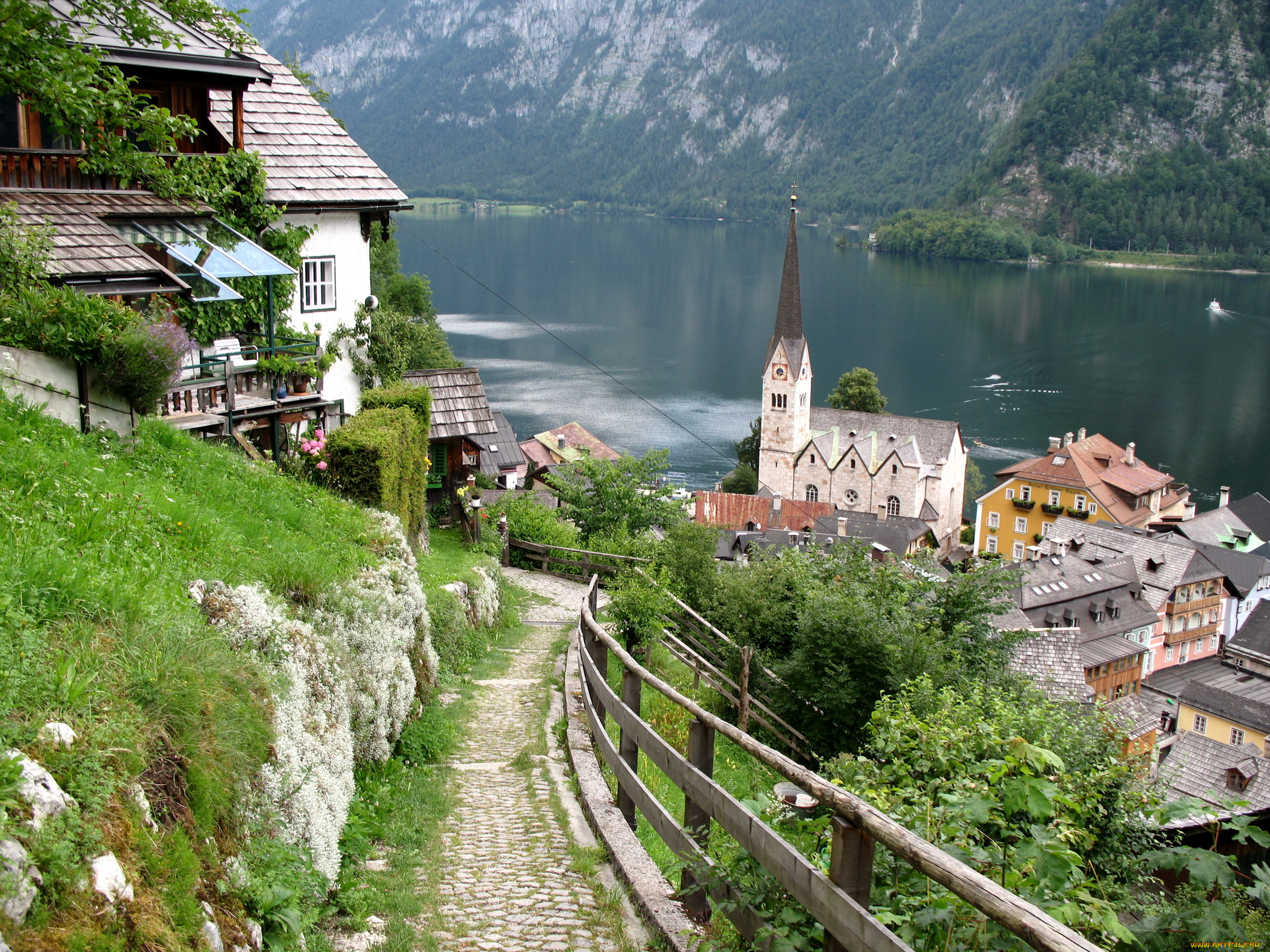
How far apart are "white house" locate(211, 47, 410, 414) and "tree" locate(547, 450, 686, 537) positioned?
7654mm

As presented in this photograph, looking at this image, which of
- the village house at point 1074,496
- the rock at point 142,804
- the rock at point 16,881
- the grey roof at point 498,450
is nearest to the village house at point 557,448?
the village house at point 1074,496

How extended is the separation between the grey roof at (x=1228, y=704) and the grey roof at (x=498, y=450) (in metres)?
28.0

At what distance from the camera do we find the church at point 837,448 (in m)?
72.1

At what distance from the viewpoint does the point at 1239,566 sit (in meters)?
55.6

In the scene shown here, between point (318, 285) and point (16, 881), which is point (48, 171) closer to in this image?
point (318, 285)

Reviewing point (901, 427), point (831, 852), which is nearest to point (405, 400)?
point (831, 852)

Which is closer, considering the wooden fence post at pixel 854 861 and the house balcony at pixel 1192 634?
the wooden fence post at pixel 854 861

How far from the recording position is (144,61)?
13.8m

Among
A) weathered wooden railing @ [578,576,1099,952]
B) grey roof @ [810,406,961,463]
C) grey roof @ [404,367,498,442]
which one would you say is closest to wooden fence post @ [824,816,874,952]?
weathered wooden railing @ [578,576,1099,952]

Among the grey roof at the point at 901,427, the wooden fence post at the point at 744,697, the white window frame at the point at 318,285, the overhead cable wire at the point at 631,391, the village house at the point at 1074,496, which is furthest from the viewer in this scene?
the overhead cable wire at the point at 631,391

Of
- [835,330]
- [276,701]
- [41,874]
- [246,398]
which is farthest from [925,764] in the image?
[835,330]

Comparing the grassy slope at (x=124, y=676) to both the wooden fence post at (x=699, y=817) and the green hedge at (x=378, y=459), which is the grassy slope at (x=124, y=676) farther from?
the green hedge at (x=378, y=459)

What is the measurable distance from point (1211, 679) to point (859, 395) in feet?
118

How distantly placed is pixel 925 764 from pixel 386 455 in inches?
359
